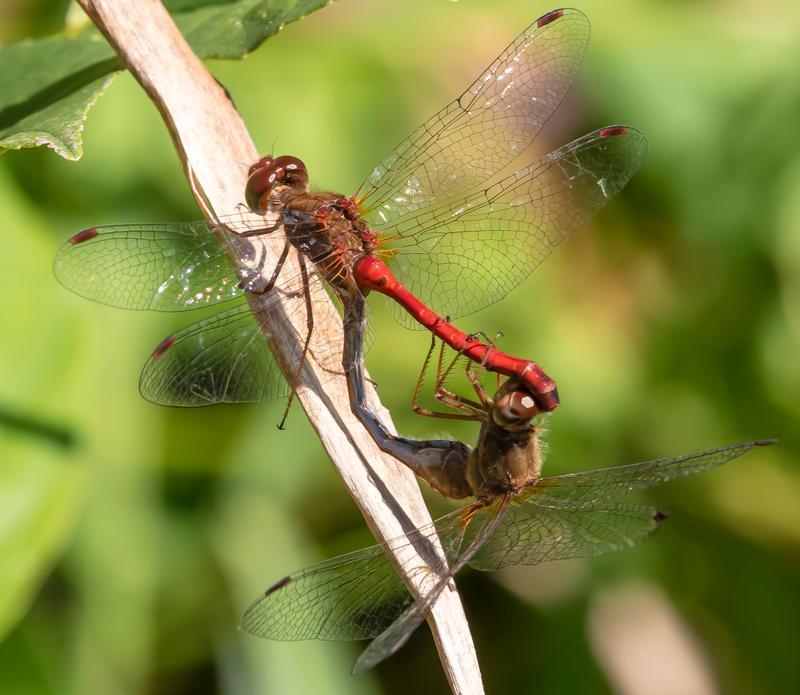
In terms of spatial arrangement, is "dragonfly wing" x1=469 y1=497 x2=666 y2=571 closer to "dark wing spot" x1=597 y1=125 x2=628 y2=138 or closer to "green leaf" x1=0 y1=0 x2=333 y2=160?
"dark wing spot" x1=597 y1=125 x2=628 y2=138

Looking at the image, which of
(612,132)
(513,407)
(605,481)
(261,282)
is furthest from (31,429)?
(612,132)

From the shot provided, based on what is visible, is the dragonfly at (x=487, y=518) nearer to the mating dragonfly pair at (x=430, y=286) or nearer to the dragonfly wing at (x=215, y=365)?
the mating dragonfly pair at (x=430, y=286)

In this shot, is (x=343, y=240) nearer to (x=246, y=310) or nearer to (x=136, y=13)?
(x=246, y=310)

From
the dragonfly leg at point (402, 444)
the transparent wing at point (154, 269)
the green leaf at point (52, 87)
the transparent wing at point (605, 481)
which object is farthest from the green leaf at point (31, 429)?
the transparent wing at point (605, 481)

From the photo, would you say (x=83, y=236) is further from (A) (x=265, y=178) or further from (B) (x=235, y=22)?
(B) (x=235, y=22)

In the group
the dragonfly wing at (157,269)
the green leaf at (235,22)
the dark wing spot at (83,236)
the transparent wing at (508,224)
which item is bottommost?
the transparent wing at (508,224)

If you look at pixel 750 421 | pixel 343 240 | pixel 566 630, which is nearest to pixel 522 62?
pixel 343 240
